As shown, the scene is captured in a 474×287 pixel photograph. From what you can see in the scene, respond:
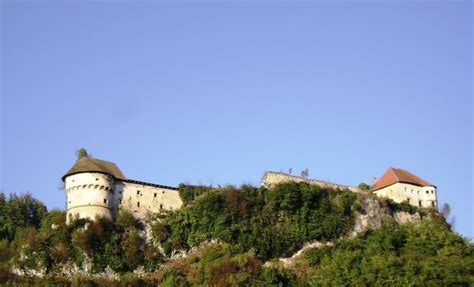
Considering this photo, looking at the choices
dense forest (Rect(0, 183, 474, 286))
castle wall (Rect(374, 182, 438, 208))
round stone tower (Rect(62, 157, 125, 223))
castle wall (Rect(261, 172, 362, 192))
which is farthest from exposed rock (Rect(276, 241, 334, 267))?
round stone tower (Rect(62, 157, 125, 223))

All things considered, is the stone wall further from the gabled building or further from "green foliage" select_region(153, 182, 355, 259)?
the gabled building

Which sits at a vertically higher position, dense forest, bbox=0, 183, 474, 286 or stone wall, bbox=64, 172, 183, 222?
stone wall, bbox=64, 172, 183, 222

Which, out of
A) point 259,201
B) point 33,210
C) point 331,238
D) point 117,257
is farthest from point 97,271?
point 33,210

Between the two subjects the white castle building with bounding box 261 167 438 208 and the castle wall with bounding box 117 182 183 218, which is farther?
the white castle building with bounding box 261 167 438 208

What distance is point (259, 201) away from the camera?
219 ft

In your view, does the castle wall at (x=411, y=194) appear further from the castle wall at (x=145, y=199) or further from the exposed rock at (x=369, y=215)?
the castle wall at (x=145, y=199)

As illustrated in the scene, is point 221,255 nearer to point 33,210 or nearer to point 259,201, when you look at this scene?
point 259,201

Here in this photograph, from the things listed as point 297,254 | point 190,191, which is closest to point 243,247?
point 297,254

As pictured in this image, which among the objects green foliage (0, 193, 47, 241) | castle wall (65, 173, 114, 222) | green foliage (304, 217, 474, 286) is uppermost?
green foliage (0, 193, 47, 241)

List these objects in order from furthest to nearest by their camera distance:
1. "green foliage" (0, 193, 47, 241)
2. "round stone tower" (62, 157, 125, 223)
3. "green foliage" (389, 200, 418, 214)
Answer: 1. "green foliage" (0, 193, 47, 241)
2. "green foliage" (389, 200, 418, 214)
3. "round stone tower" (62, 157, 125, 223)

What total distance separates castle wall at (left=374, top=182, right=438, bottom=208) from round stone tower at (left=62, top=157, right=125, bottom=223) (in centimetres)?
2309

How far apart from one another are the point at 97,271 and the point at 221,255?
→ 860 cm

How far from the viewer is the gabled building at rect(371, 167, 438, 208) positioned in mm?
73875

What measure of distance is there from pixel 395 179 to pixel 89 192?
25.7 meters
